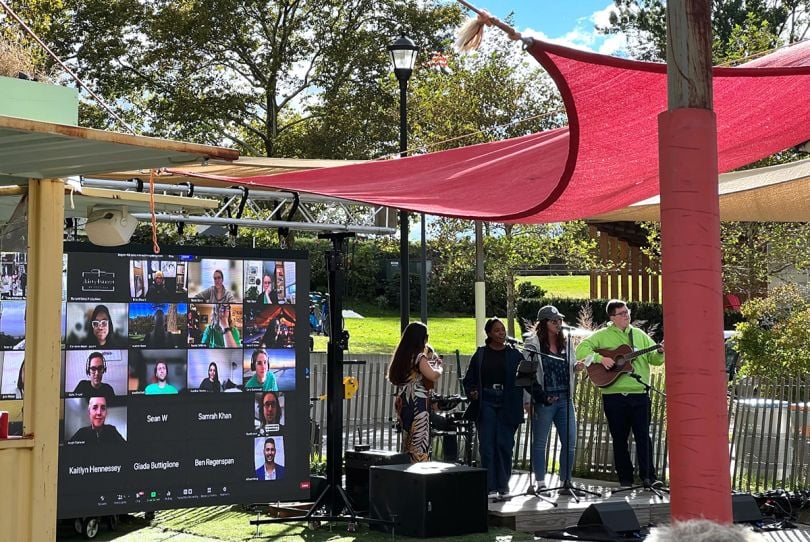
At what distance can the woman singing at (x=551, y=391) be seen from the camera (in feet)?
33.2

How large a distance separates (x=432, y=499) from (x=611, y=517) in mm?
1402

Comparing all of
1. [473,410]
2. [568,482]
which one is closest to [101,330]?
[473,410]

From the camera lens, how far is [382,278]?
38000 mm

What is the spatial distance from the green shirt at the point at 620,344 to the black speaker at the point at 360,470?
2.02 m

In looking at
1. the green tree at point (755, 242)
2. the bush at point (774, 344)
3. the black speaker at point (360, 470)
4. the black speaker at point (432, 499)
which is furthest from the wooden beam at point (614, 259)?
the black speaker at point (432, 499)

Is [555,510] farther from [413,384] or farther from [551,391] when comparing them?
[413,384]

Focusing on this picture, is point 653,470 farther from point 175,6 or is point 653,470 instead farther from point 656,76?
point 175,6

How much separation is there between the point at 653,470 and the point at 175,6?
2107cm

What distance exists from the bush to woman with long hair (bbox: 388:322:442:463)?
6009 millimetres

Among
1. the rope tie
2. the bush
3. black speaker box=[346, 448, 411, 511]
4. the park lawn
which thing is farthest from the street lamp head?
the park lawn

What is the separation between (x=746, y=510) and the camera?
895 cm

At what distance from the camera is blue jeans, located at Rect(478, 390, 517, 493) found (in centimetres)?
1018

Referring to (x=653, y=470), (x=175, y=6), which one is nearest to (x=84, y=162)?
(x=653, y=470)

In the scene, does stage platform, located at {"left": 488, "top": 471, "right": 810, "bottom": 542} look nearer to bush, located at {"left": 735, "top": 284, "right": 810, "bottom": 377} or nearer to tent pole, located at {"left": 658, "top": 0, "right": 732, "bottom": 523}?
tent pole, located at {"left": 658, "top": 0, "right": 732, "bottom": 523}
